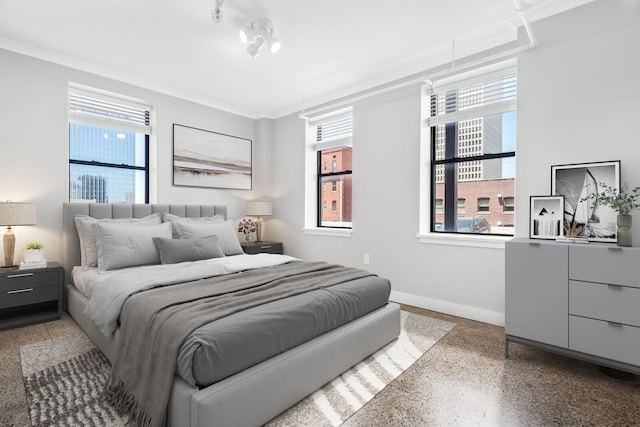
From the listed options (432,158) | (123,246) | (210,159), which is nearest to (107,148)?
(210,159)

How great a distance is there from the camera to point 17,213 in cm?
288

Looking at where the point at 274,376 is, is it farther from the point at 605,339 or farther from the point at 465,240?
the point at 465,240

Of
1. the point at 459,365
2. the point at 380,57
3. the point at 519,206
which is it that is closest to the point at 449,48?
the point at 380,57

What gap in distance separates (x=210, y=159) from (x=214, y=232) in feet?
4.69

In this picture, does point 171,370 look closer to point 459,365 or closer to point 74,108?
point 459,365

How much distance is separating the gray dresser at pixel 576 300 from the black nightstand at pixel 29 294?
13.0 feet

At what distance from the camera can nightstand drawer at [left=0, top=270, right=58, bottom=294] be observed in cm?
284

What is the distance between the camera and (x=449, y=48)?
10.4 feet

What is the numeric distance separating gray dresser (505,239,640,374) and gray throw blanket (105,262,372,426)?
1350 millimetres

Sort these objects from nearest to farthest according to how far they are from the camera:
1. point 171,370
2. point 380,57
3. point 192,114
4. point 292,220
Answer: point 171,370
point 380,57
point 192,114
point 292,220

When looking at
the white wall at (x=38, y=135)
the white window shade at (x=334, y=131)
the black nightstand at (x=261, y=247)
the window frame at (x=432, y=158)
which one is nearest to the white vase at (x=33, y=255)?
the white wall at (x=38, y=135)

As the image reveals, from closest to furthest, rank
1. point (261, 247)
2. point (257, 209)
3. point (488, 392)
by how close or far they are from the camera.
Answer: point (488, 392) < point (261, 247) < point (257, 209)

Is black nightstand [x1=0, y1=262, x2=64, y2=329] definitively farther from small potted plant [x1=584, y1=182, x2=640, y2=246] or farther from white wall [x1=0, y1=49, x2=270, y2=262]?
small potted plant [x1=584, y1=182, x2=640, y2=246]

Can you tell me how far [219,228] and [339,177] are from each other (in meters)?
1.79
